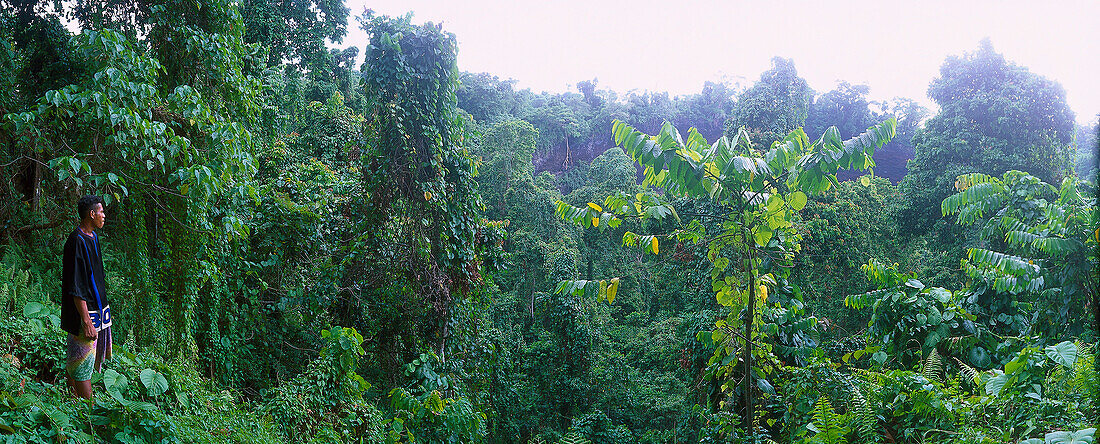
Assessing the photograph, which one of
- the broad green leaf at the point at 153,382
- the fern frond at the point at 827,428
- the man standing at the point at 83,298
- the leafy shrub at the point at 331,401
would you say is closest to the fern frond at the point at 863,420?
the fern frond at the point at 827,428

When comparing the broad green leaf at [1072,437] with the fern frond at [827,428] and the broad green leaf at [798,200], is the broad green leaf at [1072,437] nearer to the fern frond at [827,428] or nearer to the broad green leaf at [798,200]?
the fern frond at [827,428]

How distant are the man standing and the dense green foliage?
0.13 meters

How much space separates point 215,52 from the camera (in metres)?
5.57

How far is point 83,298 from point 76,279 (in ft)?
0.34

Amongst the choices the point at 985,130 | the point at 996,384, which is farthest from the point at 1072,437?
the point at 985,130

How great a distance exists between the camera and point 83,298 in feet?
10.3

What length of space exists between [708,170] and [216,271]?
4.66m

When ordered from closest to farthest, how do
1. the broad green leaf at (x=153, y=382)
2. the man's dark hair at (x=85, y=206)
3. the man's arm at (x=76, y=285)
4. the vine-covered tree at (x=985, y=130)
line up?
the man's arm at (x=76, y=285) → the man's dark hair at (x=85, y=206) → the broad green leaf at (x=153, y=382) → the vine-covered tree at (x=985, y=130)

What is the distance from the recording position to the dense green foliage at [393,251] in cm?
355

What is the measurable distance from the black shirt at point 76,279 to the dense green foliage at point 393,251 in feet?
1.20

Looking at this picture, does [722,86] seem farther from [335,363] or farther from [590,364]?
[335,363]

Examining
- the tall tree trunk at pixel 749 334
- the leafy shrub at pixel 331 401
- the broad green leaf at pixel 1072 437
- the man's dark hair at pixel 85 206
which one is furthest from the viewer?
the leafy shrub at pixel 331 401

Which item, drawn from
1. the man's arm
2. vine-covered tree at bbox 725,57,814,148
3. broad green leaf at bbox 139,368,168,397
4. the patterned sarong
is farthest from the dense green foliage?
vine-covered tree at bbox 725,57,814,148

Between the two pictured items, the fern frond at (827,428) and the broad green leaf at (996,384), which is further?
the fern frond at (827,428)
